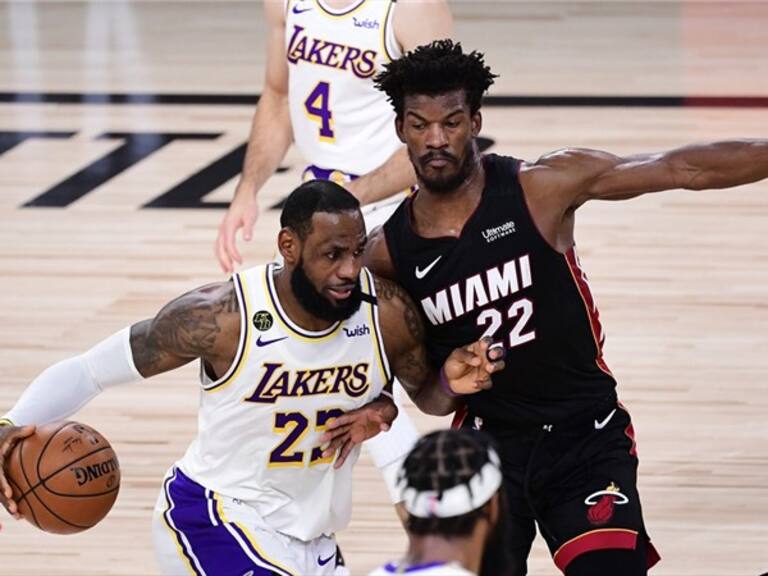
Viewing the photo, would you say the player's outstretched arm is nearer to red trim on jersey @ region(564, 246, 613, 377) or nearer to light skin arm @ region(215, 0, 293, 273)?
red trim on jersey @ region(564, 246, 613, 377)

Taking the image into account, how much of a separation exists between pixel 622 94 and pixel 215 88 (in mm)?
2763

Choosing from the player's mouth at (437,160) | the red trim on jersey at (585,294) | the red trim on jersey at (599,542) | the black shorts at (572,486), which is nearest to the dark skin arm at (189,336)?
the player's mouth at (437,160)

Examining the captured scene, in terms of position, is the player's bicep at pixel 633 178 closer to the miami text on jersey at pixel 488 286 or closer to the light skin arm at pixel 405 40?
the miami text on jersey at pixel 488 286

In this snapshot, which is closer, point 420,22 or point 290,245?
point 290,245

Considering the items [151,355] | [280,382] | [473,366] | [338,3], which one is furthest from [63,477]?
[338,3]

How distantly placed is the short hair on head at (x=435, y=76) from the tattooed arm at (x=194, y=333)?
0.62m

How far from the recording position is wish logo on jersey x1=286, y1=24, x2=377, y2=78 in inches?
223

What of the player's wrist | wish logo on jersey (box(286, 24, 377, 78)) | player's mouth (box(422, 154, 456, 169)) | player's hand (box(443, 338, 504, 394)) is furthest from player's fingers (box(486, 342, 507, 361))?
wish logo on jersey (box(286, 24, 377, 78))

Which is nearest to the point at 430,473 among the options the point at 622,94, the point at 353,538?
the point at 353,538

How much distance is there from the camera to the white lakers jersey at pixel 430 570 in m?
2.79

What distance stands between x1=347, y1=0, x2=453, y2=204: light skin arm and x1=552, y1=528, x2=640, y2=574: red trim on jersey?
1515 mm

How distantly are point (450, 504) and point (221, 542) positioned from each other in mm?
1524

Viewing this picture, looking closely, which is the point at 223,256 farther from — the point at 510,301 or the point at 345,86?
the point at 510,301

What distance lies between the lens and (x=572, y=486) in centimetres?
443
